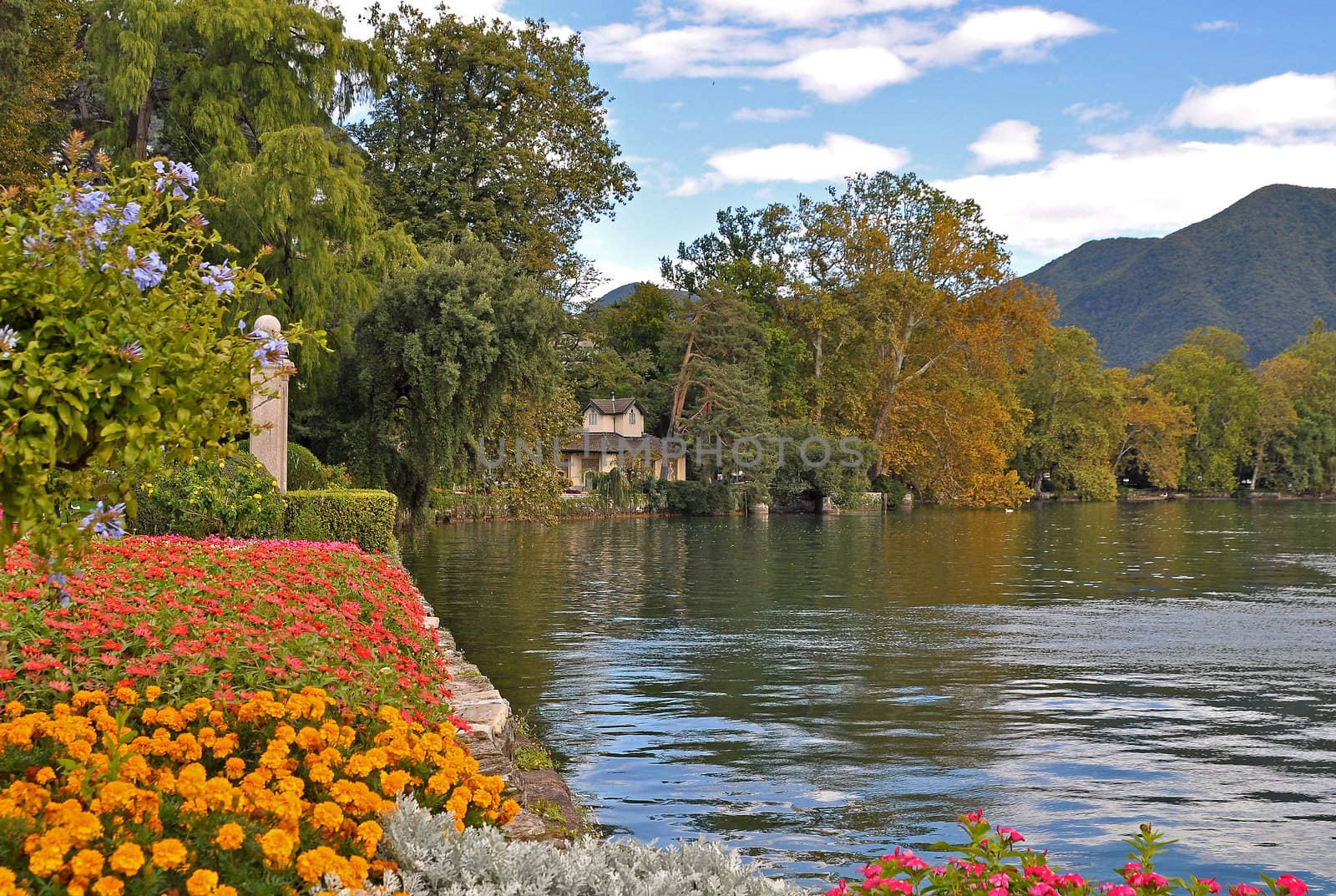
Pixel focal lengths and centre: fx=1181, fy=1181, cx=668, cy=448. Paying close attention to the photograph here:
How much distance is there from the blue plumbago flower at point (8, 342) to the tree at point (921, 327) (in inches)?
2322

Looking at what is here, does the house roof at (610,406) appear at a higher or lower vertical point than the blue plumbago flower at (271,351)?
higher

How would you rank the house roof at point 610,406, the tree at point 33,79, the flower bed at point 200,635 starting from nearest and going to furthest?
the flower bed at point 200,635
the tree at point 33,79
the house roof at point 610,406

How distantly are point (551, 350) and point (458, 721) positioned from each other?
64.2 ft

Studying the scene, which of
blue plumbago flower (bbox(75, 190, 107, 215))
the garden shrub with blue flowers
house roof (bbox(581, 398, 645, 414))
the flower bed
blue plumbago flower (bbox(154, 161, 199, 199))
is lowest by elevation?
the flower bed

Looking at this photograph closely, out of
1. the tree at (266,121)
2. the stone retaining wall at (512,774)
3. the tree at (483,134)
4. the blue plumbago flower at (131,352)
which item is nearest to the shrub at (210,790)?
the stone retaining wall at (512,774)

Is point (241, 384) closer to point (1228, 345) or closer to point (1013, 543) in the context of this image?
point (1013, 543)

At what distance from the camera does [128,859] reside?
11.8ft

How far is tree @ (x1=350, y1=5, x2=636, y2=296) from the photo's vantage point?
120 feet

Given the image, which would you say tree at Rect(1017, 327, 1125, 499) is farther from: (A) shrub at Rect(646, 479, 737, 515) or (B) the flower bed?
(B) the flower bed

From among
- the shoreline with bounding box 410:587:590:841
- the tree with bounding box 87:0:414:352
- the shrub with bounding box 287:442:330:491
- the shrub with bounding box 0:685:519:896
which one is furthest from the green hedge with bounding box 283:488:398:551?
the shrub with bounding box 0:685:519:896

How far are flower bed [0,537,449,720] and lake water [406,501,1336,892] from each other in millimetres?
1856

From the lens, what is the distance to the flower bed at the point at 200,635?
574cm

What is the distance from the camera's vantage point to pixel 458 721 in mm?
6273

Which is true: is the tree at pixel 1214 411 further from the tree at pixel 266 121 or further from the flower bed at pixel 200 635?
the flower bed at pixel 200 635
